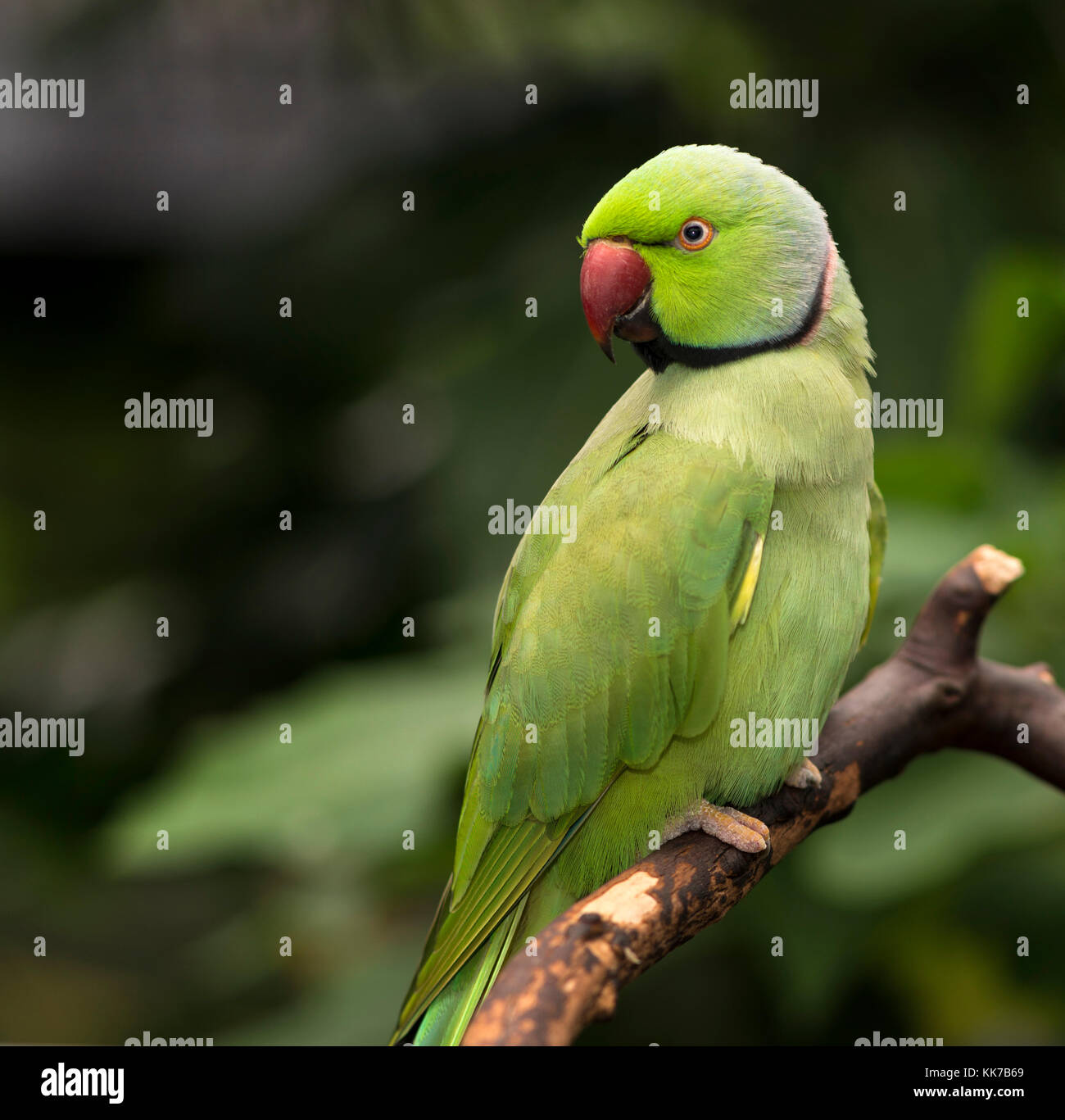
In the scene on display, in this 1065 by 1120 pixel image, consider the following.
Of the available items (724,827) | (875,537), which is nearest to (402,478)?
(875,537)

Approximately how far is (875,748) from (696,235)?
1058 millimetres

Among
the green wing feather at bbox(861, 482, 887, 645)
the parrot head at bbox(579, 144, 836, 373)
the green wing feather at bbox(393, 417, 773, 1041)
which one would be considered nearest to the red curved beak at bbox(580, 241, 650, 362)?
the parrot head at bbox(579, 144, 836, 373)

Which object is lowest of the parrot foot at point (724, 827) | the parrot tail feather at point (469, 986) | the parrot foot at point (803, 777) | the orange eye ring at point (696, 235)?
the parrot tail feather at point (469, 986)

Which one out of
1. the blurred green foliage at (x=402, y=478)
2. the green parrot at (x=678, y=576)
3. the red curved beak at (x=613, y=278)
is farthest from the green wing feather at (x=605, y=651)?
the blurred green foliage at (x=402, y=478)

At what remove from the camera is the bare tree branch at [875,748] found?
5.21 ft

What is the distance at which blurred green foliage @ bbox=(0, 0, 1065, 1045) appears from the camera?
275 cm

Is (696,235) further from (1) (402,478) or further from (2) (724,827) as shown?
(1) (402,478)

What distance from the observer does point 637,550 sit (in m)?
1.85

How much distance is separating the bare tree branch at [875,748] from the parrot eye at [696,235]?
92 cm

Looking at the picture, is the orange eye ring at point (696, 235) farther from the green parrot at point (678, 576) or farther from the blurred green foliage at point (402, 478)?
the blurred green foliage at point (402, 478)

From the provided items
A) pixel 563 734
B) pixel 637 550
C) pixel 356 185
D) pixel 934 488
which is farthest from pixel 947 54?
pixel 563 734

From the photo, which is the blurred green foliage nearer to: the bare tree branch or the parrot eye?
the bare tree branch

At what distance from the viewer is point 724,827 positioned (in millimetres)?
1880
